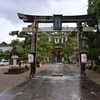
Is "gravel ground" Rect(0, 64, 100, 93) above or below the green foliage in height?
below

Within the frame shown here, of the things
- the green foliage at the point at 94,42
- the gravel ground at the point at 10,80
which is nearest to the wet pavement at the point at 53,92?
the gravel ground at the point at 10,80

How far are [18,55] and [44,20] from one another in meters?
12.1

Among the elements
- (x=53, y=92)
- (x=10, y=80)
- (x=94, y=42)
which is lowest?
(x=53, y=92)

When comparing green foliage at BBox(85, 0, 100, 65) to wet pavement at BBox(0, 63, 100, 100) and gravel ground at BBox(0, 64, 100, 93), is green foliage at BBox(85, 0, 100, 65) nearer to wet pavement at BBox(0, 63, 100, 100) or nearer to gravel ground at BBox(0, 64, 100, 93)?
gravel ground at BBox(0, 64, 100, 93)

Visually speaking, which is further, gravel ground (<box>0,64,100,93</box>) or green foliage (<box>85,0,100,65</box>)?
green foliage (<box>85,0,100,65</box>)

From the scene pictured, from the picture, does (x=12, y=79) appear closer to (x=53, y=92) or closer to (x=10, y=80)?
(x=10, y=80)

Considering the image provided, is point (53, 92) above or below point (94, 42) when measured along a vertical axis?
below

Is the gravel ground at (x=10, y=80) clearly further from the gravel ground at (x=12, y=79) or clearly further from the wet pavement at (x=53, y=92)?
the wet pavement at (x=53, y=92)

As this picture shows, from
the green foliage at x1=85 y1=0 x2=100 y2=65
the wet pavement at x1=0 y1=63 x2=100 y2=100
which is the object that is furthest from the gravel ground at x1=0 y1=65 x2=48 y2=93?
the green foliage at x1=85 y1=0 x2=100 y2=65

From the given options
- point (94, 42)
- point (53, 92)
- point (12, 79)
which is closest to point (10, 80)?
point (12, 79)

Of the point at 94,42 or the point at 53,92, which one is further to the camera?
the point at 94,42

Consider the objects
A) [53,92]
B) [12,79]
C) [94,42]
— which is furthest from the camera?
[94,42]

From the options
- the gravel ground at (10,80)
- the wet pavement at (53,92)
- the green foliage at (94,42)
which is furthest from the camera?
the green foliage at (94,42)

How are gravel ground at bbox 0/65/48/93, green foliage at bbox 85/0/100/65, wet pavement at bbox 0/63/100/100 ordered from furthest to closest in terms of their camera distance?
green foliage at bbox 85/0/100/65
gravel ground at bbox 0/65/48/93
wet pavement at bbox 0/63/100/100
